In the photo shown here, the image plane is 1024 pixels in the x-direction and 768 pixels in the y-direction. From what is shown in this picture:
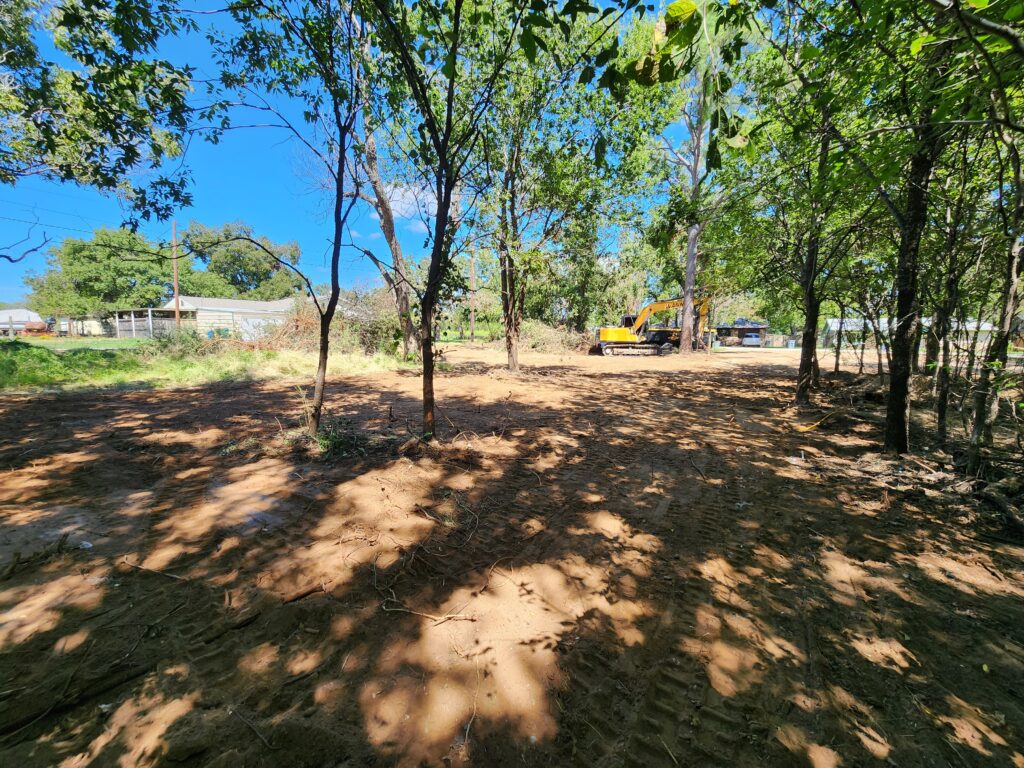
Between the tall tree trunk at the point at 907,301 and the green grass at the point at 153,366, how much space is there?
1387 cm

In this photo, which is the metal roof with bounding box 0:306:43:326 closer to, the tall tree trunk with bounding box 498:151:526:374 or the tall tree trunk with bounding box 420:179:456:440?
the tall tree trunk with bounding box 498:151:526:374

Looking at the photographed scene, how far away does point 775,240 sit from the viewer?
9148mm

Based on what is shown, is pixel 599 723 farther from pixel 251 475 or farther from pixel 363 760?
pixel 251 475

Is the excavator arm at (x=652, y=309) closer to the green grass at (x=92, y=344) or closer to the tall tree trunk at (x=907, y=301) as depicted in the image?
the tall tree trunk at (x=907, y=301)

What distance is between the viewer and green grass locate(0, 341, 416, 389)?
10.4 m

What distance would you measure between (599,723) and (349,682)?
1.23 metres

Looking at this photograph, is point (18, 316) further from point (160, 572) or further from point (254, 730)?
point (254, 730)

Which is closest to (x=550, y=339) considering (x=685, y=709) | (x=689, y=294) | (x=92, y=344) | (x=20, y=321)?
(x=689, y=294)

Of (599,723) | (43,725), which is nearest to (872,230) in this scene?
(599,723)

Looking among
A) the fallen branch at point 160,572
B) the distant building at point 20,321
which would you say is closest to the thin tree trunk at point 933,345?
the fallen branch at point 160,572

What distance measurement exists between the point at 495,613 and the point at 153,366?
16.3 m

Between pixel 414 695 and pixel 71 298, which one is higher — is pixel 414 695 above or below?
below

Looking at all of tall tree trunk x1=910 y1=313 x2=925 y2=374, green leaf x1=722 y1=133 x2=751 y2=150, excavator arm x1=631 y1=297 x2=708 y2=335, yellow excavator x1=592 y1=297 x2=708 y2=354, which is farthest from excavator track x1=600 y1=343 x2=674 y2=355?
green leaf x1=722 y1=133 x2=751 y2=150

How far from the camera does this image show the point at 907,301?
482 cm
